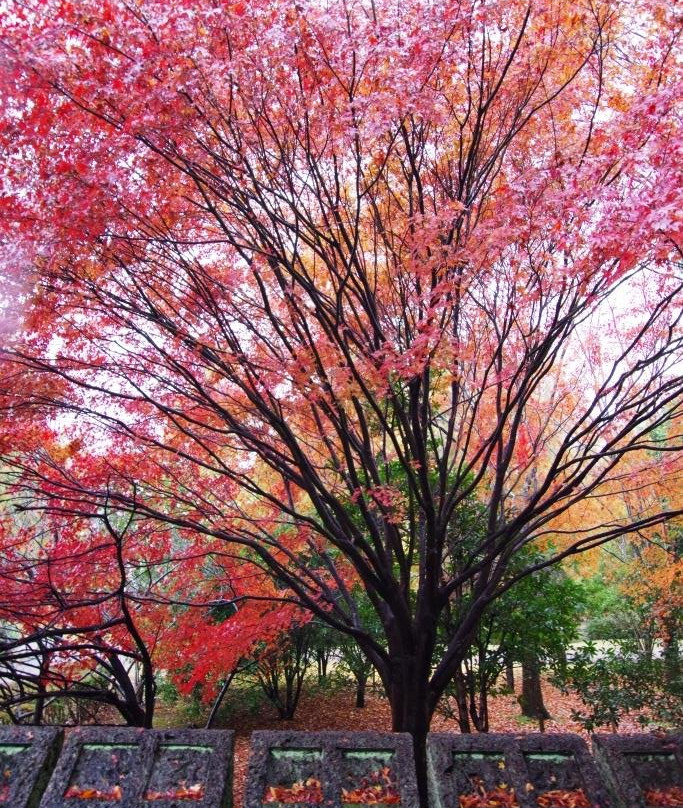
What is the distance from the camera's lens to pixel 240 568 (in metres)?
7.48

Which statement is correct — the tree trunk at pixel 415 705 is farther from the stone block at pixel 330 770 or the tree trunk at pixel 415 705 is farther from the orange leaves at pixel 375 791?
the orange leaves at pixel 375 791

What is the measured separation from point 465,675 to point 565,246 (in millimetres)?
5761

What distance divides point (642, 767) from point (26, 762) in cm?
328

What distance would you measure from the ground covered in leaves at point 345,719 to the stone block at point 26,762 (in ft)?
24.1

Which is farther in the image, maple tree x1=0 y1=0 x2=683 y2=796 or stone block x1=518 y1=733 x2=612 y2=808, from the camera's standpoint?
maple tree x1=0 y1=0 x2=683 y2=796

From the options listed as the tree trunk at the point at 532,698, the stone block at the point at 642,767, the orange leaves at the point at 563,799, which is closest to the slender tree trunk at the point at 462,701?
the tree trunk at the point at 532,698

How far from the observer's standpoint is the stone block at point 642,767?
9.45ft

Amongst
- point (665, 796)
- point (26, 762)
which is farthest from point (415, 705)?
point (26, 762)

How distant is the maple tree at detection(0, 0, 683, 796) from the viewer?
389cm

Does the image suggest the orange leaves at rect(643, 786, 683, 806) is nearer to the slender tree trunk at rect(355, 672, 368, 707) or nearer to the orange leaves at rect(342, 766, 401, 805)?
the orange leaves at rect(342, 766, 401, 805)

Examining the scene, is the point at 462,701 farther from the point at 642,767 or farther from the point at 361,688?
the point at 361,688

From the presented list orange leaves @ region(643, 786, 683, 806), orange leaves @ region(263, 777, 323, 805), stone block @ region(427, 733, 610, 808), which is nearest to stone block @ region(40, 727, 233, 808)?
orange leaves @ region(263, 777, 323, 805)

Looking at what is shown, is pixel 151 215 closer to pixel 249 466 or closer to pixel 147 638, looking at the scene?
pixel 249 466

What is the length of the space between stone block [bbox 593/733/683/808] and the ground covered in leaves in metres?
8.12
